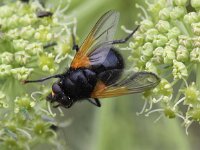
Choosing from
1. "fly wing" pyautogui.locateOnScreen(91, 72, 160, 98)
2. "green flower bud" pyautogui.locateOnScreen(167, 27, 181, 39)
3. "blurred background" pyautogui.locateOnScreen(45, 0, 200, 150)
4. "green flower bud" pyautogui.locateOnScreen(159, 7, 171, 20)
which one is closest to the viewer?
"fly wing" pyautogui.locateOnScreen(91, 72, 160, 98)

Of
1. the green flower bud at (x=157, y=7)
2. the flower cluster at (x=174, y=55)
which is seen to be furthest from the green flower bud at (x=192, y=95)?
the green flower bud at (x=157, y=7)

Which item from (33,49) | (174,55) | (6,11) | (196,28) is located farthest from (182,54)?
(6,11)

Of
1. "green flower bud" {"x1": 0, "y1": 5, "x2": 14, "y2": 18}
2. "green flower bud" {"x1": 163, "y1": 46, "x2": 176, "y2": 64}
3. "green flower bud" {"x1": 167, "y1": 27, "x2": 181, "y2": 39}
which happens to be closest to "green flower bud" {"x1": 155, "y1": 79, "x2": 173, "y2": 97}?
"green flower bud" {"x1": 163, "y1": 46, "x2": 176, "y2": 64}

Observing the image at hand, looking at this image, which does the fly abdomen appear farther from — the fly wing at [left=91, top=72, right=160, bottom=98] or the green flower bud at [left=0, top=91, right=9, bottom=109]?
the green flower bud at [left=0, top=91, right=9, bottom=109]

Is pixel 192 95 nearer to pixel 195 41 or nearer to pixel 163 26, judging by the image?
pixel 195 41

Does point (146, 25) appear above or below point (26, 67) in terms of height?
above

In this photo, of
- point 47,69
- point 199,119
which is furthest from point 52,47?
point 199,119
